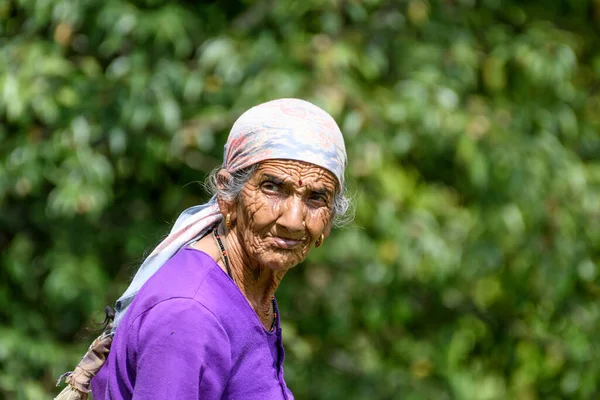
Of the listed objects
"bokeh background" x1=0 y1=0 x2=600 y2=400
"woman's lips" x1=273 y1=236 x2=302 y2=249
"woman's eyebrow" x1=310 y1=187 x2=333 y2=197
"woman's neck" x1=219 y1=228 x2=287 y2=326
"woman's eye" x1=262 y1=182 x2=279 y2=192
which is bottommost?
"bokeh background" x1=0 y1=0 x2=600 y2=400

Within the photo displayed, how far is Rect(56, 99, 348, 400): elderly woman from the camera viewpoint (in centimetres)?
176

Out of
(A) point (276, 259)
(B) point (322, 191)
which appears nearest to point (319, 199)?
(B) point (322, 191)

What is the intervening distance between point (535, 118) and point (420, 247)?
3.62 ft

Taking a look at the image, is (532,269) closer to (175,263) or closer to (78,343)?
(78,343)

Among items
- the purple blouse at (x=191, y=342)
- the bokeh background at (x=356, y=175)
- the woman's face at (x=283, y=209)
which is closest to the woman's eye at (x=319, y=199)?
the woman's face at (x=283, y=209)

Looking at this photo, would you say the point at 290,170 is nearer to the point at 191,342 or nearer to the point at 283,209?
the point at 283,209

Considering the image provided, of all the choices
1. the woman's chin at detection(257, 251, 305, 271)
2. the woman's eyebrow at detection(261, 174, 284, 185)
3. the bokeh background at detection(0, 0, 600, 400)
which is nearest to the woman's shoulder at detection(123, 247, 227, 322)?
the woman's chin at detection(257, 251, 305, 271)

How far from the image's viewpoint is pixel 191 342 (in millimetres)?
1751

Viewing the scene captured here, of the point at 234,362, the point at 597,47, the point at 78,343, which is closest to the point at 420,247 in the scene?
the point at 78,343

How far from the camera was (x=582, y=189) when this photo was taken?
4473mm

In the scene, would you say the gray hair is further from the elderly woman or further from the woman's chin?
the woman's chin

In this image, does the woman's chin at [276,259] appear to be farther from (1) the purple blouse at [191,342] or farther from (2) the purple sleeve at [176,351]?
(2) the purple sleeve at [176,351]

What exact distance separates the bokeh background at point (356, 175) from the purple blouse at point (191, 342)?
180 centimetres

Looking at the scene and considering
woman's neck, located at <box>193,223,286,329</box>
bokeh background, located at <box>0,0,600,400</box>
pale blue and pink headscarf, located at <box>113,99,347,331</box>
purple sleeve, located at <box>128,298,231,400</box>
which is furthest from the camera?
bokeh background, located at <box>0,0,600,400</box>
